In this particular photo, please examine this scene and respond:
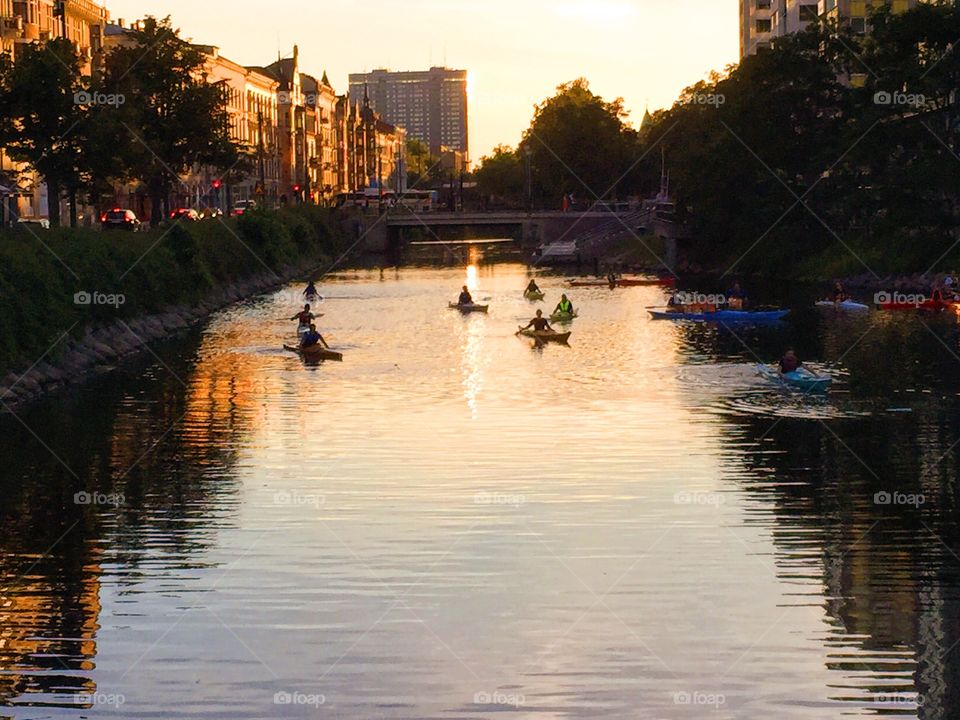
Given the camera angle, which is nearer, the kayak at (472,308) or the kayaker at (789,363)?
the kayaker at (789,363)

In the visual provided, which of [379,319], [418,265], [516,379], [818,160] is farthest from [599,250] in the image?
[516,379]

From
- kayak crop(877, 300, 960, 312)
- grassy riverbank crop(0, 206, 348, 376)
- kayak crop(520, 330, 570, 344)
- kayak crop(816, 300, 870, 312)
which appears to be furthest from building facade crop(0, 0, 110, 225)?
kayak crop(877, 300, 960, 312)

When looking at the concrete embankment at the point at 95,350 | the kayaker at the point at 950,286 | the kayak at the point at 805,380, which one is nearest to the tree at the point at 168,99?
the concrete embankment at the point at 95,350

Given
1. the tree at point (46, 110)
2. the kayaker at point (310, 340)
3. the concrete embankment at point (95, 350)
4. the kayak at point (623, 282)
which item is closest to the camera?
the concrete embankment at point (95, 350)

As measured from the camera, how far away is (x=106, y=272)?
234 ft

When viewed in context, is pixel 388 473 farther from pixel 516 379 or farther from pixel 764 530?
pixel 516 379

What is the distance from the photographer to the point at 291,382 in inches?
2327

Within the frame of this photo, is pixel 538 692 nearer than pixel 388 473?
Yes

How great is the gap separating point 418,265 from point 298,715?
13824 centimetres

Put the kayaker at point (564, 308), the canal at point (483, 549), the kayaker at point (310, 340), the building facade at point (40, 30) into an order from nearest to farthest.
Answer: the canal at point (483, 549)
the kayaker at point (310, 340)
the kayaker at point (564, 308)
the building facade at point (40, 30)

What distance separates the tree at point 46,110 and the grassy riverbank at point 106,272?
5773 millimetres

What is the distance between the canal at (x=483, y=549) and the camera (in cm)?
2141

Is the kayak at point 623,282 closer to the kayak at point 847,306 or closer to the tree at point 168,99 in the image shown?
the kayak at point 847,306

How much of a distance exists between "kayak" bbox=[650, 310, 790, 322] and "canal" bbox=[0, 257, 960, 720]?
1048 inches
